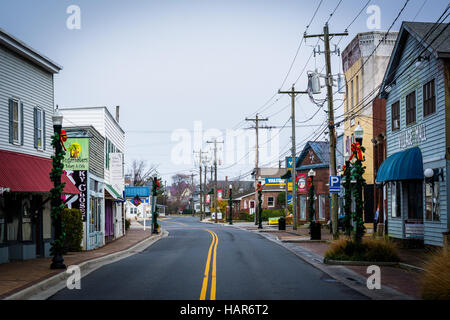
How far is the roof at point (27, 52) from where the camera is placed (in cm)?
1933

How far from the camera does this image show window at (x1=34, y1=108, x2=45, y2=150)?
22.1m

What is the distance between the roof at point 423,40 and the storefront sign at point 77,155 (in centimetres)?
1453

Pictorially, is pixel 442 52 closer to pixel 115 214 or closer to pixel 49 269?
pixel 49 269

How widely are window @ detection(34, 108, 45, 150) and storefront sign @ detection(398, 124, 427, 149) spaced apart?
615 inches

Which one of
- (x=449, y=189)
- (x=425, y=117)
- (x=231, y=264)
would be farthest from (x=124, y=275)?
(x=425, y=117)

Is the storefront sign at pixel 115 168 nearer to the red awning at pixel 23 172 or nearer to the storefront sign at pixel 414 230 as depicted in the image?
the red awning at pixel 23 172

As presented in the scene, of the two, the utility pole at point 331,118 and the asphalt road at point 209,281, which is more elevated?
the utility pole at point 331,118

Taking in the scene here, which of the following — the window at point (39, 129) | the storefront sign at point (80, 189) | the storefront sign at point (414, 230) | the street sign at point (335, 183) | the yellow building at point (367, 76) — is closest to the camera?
the window at point (39, 129)

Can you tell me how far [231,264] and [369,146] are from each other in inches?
871

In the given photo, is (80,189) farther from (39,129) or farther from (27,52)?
(27,52)

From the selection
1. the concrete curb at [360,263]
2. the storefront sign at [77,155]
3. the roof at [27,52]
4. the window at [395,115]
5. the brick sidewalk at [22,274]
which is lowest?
the concrete curb at [360,263]

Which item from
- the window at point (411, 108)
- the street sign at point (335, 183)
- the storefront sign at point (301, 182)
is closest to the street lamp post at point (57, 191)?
the street sign at point (335, 183)

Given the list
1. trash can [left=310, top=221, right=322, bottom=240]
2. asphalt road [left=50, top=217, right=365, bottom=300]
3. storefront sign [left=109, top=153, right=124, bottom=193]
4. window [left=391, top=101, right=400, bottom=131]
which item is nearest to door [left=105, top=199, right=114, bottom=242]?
storefront sign [left=109, top=153, right=124, bottom=193]

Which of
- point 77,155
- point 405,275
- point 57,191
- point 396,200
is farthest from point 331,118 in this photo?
point 57,191
